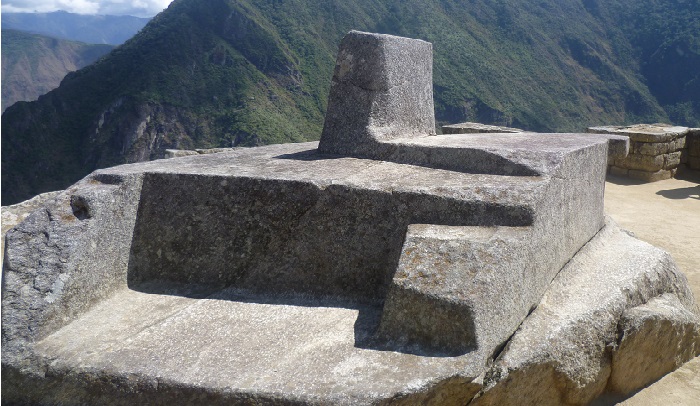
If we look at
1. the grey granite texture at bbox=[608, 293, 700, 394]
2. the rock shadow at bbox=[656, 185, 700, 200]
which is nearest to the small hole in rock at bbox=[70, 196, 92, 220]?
the grey granite texture at bbox=[608, 293, 700, 394]

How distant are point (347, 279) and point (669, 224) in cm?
514

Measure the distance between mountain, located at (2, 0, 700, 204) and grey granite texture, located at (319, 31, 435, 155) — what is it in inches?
888

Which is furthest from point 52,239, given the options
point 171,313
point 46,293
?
point 171,313

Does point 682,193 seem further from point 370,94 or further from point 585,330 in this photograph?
point 585,330

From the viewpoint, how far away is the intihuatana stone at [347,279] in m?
2.43

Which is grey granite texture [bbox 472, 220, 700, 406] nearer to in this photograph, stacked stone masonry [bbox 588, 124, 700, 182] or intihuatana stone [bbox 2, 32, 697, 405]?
intihuatana stone [bbox 2, 32, 697, 405]

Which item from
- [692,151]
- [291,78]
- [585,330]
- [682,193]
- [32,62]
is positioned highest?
[32,62]

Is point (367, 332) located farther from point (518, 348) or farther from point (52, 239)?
point (52, 239)

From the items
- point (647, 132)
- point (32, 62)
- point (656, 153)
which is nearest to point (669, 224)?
point (656, 153)

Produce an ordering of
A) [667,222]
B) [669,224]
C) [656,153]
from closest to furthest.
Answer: [669,224], [667,222], [656,153]

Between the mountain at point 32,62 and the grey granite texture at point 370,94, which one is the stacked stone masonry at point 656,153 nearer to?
the grey granite texture at point 370,94

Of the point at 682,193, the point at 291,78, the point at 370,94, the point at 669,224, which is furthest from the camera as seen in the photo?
the point at 291,78

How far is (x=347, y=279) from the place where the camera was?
10.2 feet

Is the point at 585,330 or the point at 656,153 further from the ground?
the point at 585,330
